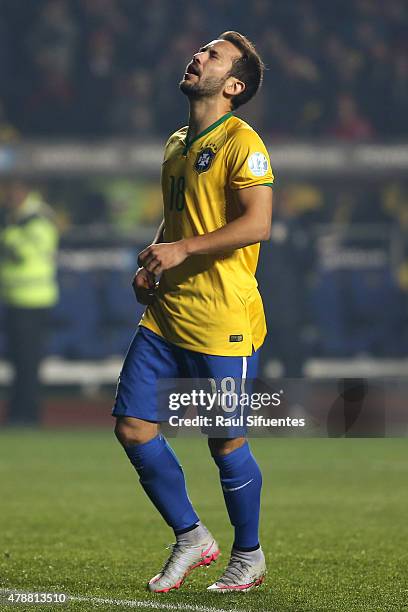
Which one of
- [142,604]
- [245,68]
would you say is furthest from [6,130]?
[142,604]

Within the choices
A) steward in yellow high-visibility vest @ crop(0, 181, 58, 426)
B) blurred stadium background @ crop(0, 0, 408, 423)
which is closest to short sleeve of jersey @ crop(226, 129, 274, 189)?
blurred stadium background @ crop(0, 0, 408, 423)

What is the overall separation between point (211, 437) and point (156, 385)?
0.25 meters

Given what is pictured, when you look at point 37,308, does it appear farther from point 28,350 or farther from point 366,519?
point 366,519

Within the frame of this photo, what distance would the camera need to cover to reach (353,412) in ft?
15.4

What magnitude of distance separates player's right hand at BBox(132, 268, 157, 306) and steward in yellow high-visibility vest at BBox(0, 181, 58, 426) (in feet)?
25.8

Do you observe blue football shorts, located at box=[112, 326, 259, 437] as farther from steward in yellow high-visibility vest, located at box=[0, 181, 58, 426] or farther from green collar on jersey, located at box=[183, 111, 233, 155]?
steward in yellow high-visibility vest, located at box=[0, 181, 58, 426]

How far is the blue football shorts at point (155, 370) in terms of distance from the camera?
4.61m

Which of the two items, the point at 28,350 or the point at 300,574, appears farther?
the point at 28,350

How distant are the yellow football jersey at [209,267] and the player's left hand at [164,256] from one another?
0.19 meters

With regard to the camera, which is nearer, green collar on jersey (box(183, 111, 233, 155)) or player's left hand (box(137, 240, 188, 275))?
player's left hand (box(137, 240, 188, 275))

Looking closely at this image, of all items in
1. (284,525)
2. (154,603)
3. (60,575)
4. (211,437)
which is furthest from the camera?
(284,525)

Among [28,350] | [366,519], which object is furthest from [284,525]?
[28,350]

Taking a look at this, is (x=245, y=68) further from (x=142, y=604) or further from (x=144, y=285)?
(x=142, y=604)

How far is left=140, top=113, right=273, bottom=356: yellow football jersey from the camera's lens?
462cm
